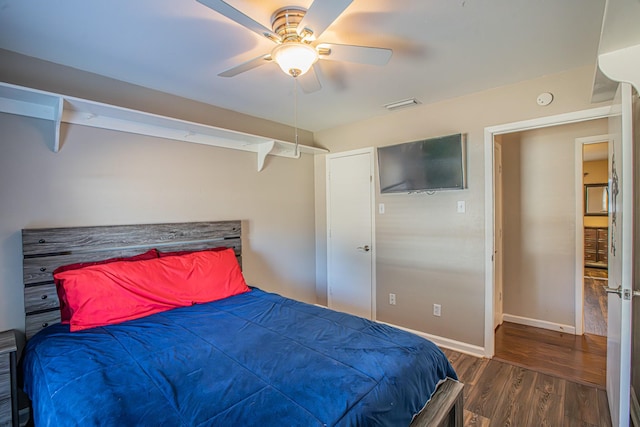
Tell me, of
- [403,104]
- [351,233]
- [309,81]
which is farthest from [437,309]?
[309,81]

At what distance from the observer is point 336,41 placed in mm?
1853

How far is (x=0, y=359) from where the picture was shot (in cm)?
159

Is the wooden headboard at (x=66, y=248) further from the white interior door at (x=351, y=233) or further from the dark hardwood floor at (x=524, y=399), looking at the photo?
the dark hardwood floor at (x=524, y=399)

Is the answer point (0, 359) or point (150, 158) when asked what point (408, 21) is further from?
point (0, 359)

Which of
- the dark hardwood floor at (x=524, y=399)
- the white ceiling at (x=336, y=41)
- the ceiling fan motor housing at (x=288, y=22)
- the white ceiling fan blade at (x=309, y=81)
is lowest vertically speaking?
the dark hardwood floor at (x=524, y=399)

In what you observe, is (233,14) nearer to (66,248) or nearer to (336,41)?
(336,41)

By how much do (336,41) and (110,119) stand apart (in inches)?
68.4

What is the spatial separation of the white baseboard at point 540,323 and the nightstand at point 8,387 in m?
4.42

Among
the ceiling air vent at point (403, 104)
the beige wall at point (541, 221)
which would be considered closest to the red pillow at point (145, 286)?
the ceiling air vent at point (403, 104)

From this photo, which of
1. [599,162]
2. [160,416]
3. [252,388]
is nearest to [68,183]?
[160,416]

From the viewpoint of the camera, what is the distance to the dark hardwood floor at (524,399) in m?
1.95

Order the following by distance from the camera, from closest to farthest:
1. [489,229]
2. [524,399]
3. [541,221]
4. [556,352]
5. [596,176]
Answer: [524,399] → [489,229] → [556,352] → [541,221] → [596,176]

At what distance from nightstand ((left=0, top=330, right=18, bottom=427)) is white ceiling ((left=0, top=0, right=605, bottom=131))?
1770 millimetres

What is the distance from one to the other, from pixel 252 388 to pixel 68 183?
194 cm
